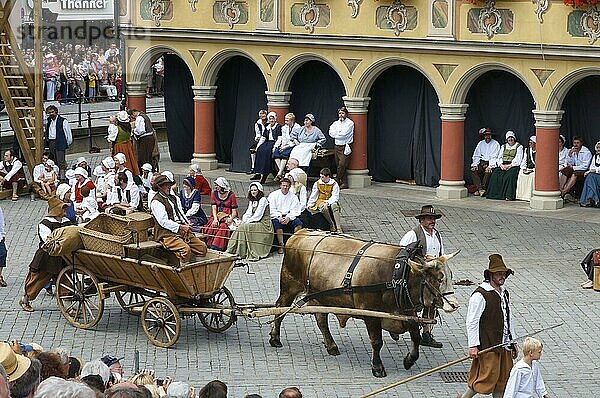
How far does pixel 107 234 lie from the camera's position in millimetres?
15008

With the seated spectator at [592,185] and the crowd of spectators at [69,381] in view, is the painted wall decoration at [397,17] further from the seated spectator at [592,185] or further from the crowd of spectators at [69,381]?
the crowd of spectators at [69,381]

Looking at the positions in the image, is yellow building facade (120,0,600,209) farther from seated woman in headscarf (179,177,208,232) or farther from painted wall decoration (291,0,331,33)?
seated woman in headscarf (179,177,208,232)

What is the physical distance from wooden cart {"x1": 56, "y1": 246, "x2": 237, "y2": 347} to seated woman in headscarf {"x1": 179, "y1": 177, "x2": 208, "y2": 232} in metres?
5.00

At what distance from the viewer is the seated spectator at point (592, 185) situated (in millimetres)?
23266

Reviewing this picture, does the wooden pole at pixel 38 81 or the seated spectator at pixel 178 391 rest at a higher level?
the wooden pole at pixel 38 81

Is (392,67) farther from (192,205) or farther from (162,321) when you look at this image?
(162,321)

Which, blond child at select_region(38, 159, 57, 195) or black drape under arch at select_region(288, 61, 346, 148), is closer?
blond child at select_region(38, 159, 57, 195)

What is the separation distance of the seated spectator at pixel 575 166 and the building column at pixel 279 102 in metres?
5.74

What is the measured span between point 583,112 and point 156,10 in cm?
909

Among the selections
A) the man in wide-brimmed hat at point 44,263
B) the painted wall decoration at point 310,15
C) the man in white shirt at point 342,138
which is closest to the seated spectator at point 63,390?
the man in wide-brimmed hat at point 44,263

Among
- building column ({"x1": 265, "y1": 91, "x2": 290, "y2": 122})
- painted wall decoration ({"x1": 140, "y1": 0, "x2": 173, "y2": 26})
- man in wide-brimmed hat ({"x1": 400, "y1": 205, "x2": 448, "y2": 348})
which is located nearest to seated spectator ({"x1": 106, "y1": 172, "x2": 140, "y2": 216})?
building column ({"x1": 265, "y1": 91, "x2": 290, "y2": 122})

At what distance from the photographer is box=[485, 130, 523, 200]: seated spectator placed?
2414cm

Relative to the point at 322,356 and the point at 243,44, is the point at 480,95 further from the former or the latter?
the point at 322,356

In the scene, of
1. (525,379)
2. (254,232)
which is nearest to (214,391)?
(525,379)
